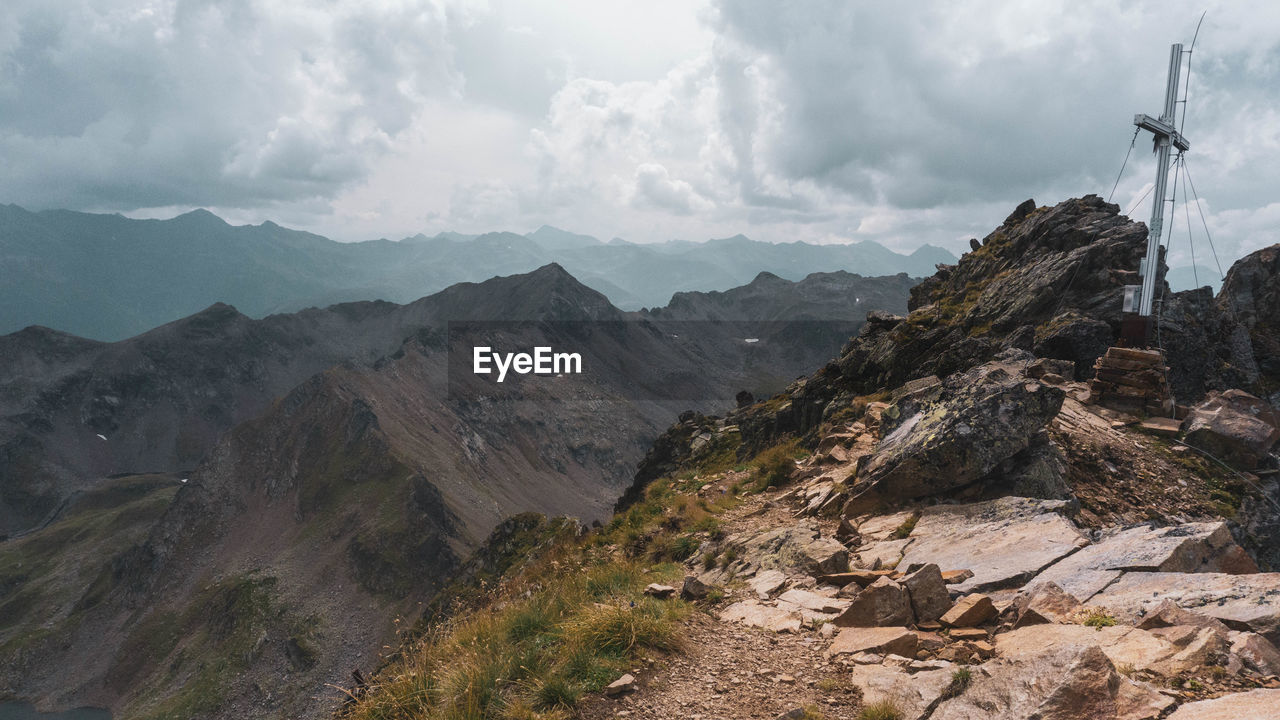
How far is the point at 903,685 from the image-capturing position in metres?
6.08

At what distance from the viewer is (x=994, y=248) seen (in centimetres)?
4822

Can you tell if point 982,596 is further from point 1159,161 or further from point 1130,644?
point 1159,161

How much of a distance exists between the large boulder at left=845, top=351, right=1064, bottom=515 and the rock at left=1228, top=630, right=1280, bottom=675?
19.7ft

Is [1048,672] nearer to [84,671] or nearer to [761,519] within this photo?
[761,519]

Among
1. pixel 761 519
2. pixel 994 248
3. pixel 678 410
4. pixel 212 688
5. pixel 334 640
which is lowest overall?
pixel 212 688

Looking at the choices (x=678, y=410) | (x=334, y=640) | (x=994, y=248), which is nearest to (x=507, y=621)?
(x=994, y=248)

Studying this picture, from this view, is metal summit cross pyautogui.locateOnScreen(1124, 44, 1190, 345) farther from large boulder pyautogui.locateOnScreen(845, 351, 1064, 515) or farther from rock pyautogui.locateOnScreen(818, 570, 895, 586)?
rock pyautogui.locateOnScreen(818, 570, 895, 586)

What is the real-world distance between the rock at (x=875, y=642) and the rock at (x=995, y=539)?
1750 mm

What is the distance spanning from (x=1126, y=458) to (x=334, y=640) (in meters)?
95.7

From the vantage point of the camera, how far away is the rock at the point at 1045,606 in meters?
6.78

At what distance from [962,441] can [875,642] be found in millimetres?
5966

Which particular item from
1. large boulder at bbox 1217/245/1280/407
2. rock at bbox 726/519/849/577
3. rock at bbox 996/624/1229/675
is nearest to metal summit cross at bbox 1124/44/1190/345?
→ large boulder at bbox 1217/245/1280/407

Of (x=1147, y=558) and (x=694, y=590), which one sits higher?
(x=1147, y=558)

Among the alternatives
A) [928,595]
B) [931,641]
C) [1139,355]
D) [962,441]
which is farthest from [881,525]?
[1139,355]
